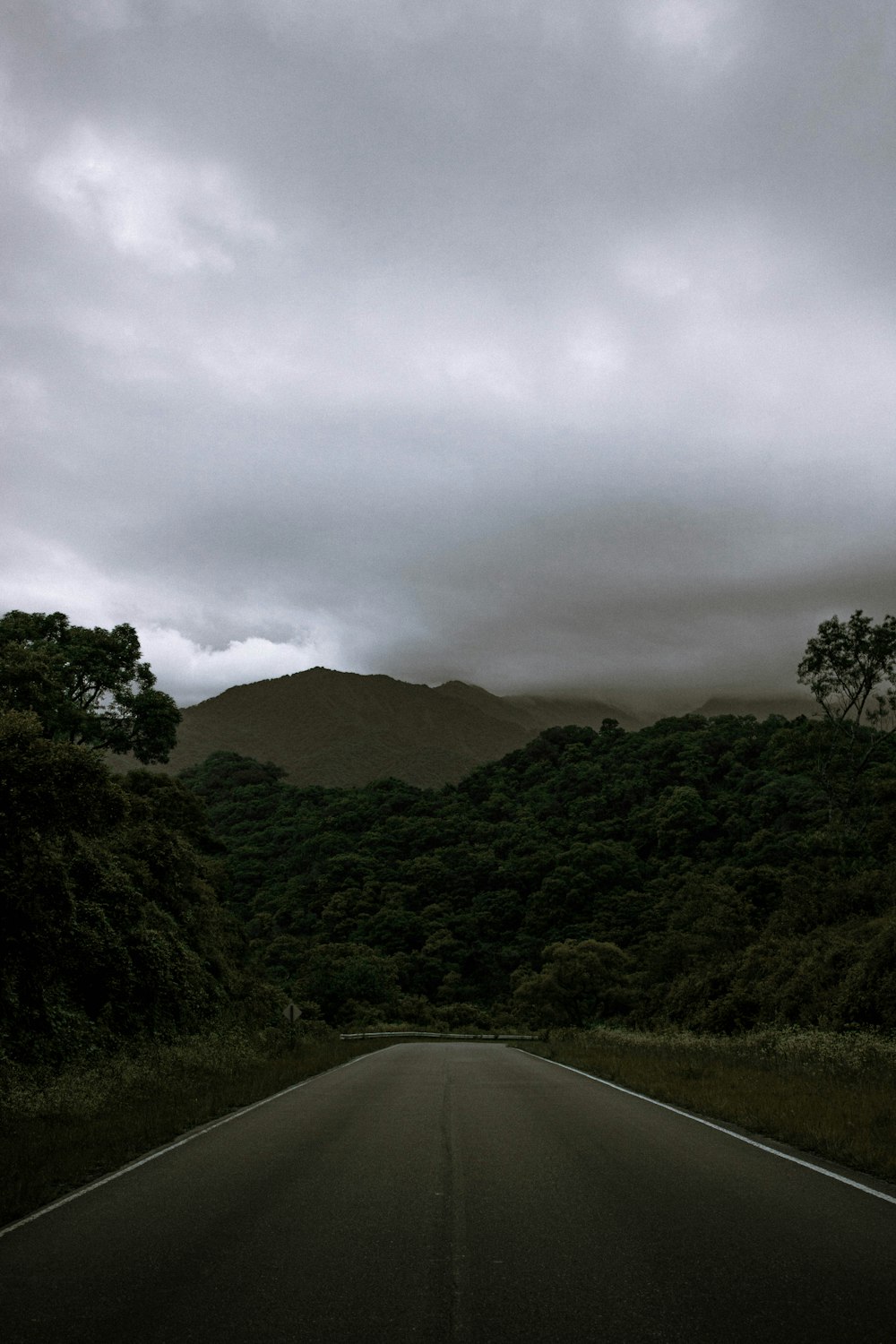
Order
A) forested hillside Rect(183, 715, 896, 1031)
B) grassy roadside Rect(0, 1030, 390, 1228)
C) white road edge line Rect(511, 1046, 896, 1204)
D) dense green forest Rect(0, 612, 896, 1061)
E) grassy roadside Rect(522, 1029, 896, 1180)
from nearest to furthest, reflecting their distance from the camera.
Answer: white road edge line Rect(511, 1046, 896, 1204) < grassy roadside Rect(0, 1030, 390, 1228) < grassy roadside Rect(522, 1029, 896, 1180) < dense green forest Rect(0, 612, 896, 1061) < forested hillside Rect(183, 715, 896, 1031)

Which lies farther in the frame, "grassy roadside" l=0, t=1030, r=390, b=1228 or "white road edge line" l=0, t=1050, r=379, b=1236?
"grassy roadside" l=0, t=1030, r=390, b=1228

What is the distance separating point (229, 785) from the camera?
5418 inches

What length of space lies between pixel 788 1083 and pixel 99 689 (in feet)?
96.0

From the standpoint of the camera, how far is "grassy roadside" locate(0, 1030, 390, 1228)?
9016mm

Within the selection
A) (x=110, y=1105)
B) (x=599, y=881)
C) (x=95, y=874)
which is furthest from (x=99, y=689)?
(x=599, y=881)

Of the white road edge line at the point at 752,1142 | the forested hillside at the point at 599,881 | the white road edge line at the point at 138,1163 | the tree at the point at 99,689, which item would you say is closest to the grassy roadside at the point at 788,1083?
the white road edge line at the point at 752,1142

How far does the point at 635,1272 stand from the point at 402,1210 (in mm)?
2379

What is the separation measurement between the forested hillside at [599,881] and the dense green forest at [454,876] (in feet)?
0.78

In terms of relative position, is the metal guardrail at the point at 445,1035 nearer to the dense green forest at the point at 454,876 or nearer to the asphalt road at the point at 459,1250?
the dense green forest at the point at 454,876

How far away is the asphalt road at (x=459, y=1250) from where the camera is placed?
193 inches

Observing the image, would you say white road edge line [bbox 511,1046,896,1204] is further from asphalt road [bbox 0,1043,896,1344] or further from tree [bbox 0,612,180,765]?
tree [bbox 0,612,180,765]

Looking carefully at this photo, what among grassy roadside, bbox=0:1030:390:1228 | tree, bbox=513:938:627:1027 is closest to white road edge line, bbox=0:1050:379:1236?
grassy roadside, bbox=0:1030:390:1228

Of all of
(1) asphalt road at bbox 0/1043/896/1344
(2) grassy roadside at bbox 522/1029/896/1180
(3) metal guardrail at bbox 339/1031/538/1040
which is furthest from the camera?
(3) metal guardrail at bbox 339/1031/538/1040

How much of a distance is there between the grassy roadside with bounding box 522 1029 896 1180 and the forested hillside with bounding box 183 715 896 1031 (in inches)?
371
